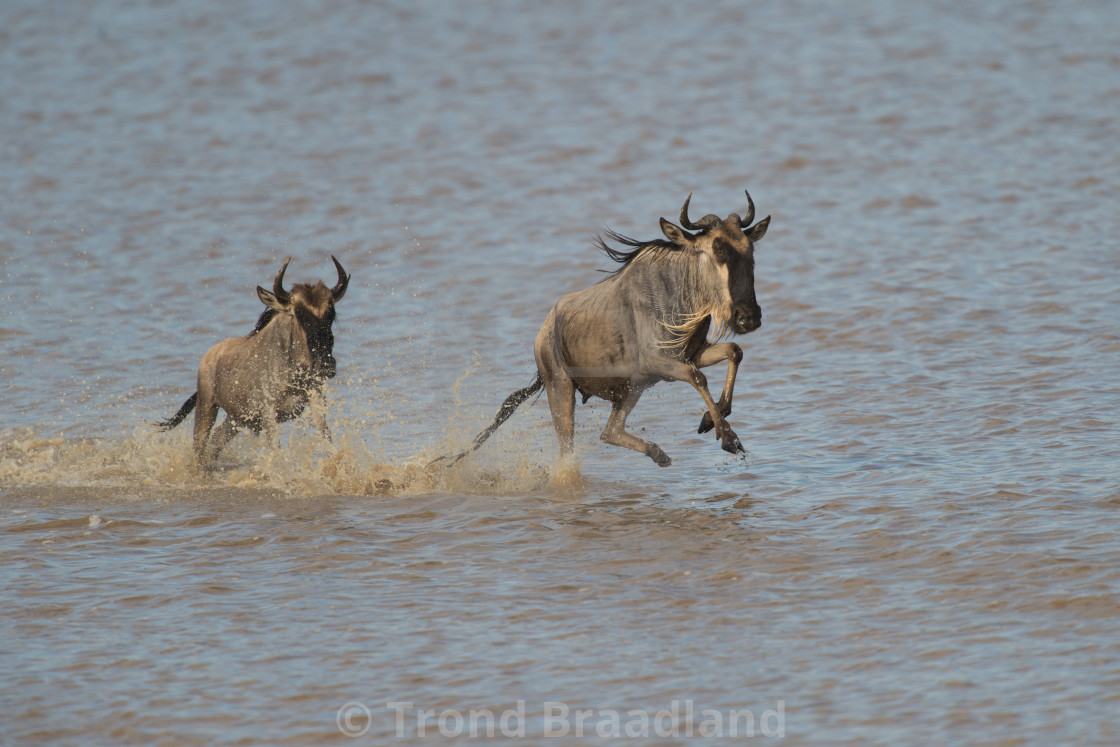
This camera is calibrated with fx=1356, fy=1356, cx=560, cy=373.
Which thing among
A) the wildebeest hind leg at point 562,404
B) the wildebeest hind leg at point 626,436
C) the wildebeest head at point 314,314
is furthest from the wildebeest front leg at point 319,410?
the wildebeest hind leg at point 626,436

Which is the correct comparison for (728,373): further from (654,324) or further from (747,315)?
(654,324)

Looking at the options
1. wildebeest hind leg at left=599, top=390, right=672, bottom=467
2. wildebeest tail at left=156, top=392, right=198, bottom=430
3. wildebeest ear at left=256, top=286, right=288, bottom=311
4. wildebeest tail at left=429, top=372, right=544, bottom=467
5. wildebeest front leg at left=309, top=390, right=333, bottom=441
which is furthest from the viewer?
wildebeest tail at left=156, top=392, right=198, bottom=430

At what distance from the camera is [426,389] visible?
12.3 m

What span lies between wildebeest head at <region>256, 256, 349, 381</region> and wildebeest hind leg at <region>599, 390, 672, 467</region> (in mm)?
2006

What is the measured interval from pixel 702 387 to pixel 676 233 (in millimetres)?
1089

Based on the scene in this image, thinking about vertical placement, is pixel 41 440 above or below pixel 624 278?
below

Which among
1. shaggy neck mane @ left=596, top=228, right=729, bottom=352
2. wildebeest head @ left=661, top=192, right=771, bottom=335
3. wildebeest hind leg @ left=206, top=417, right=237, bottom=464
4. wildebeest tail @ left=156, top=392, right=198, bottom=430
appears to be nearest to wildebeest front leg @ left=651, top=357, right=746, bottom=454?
shaggy neck mane @ left=596, top=228, right=729, bottom=352

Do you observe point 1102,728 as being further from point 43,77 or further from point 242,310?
point 43,77

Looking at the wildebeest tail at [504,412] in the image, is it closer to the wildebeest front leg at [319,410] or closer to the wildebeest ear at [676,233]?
the wildebeest front leg at [319,410]

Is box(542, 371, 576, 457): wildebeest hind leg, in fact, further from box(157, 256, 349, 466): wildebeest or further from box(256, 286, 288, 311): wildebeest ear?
box(256, 286, 288, 311): wildebeest ear

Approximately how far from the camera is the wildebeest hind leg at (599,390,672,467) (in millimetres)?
9250

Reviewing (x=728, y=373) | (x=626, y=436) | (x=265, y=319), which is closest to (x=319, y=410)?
(x=265, y=319)

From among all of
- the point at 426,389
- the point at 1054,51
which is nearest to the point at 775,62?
the point at 1054,51

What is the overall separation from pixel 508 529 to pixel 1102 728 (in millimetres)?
3971
